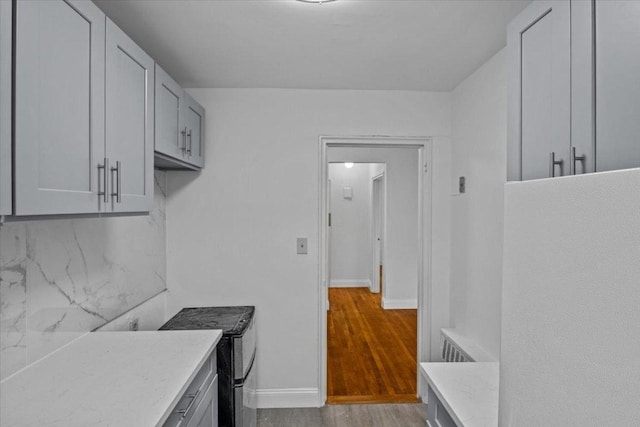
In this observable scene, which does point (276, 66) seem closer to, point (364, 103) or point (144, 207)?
point (364, 103)

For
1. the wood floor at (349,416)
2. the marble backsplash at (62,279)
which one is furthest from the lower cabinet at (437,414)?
the marble backsplash at (62,279)

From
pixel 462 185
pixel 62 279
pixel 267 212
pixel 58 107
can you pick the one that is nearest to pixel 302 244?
pixel 267 212

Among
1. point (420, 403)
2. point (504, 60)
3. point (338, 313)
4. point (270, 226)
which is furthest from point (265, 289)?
point (338, 313)

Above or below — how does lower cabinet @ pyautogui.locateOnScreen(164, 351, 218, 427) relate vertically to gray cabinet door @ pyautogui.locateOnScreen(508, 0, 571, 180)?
below

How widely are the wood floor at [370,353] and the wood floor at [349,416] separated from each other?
10 centimetres

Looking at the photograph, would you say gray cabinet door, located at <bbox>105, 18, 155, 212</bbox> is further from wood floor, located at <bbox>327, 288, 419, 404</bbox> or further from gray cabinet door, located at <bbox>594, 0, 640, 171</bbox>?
wood floor, located at <bbox>327, 288, 419, 404</bbox>

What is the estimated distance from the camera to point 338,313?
577 cm

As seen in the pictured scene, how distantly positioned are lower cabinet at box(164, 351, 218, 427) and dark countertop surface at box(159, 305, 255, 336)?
0.28 m

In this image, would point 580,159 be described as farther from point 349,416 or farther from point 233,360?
point 349,416

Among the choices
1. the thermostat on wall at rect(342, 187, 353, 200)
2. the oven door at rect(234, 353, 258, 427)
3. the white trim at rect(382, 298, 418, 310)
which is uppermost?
the thermostat on wall at rect(342, 187, 353, 200)

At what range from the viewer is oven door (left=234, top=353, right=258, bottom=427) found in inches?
89.9

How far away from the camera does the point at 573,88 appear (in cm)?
109

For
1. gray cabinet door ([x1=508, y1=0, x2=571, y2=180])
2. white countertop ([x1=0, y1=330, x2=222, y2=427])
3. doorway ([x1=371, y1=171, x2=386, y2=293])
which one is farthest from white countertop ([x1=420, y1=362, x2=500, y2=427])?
doorway ([x1=371, y1=171, x2=386, y2=293])

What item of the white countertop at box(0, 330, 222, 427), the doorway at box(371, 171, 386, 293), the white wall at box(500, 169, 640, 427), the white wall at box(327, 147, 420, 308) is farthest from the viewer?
the doorway at box(371, 171, 386, 293)
